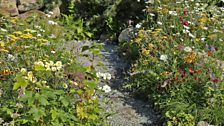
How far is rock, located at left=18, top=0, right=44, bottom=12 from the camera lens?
8930mm

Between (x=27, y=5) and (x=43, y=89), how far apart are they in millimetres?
5518

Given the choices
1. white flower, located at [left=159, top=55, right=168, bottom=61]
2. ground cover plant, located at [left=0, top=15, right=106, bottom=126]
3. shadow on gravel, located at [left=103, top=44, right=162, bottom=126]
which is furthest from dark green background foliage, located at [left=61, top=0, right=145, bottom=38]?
ground cover plant, located at [left=0, top=15, right=106, bottom=126]

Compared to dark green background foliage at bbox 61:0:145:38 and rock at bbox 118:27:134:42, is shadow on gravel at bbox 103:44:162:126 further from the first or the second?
dark green background foliage at bbox 61:0:145:38

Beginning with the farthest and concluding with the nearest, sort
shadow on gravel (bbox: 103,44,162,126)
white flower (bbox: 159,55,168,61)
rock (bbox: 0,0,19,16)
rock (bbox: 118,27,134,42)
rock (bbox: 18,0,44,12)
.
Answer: rock (bbox: 18,0,44,12)
rock (bbox: 0,0,19,16)
rock (bbox: 118,27,134,42)
white flower (bbox: 159,55,168,61)
shadow on gravel (bbox: 103,44,162,126)

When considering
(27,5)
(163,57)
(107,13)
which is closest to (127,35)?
(107,13)

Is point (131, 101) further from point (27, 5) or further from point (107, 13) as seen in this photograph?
point (27, 5)

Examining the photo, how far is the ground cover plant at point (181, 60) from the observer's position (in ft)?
17.5

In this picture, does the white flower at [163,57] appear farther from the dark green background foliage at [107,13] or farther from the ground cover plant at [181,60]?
the dark green background foliage at [107,13]

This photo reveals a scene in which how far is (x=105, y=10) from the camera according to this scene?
9.06 meters

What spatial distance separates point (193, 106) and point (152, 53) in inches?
53.3

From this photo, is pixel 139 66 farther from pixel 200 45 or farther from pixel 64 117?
pixel 64 117

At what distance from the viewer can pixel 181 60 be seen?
6.06 metres

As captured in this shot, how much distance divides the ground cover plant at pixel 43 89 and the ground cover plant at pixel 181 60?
43.7 inches

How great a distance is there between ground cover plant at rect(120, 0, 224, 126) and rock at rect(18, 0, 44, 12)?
2.23 meters
